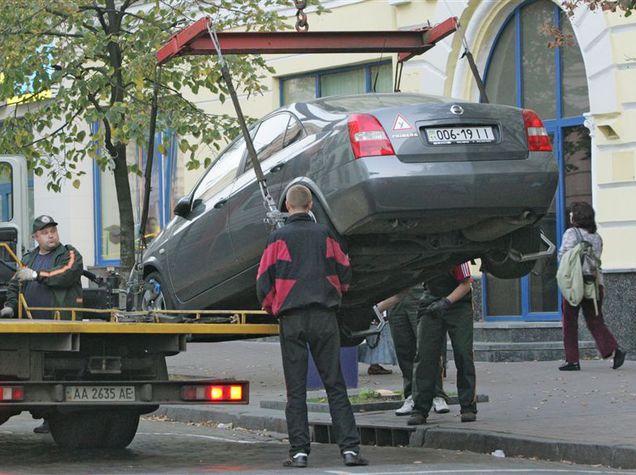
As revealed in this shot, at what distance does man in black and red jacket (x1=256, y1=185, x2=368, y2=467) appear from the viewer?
10.4 m

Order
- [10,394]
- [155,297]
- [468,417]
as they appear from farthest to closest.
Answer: [155,297], [468,417], [10,394]

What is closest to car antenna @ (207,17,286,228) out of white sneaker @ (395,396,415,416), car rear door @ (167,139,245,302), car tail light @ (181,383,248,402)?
car rear door @ (167,139,245,302)

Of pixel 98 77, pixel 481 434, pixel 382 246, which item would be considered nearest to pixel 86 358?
pixel 382 246

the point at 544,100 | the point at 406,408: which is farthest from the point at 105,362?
the point at 544,100

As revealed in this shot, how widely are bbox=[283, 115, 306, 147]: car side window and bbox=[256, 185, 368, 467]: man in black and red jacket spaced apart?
0.93 metres

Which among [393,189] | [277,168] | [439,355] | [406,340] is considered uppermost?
[277,168]

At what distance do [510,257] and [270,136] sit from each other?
199cm

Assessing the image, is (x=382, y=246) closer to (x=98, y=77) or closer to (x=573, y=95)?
(x=98, y=77)

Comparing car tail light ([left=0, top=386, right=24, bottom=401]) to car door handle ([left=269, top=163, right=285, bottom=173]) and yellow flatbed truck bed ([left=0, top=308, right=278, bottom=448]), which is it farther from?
car door handle ([left=269, top=163, right=285, bottom=173])

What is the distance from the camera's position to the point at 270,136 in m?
11.9

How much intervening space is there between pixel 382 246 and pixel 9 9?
354 inches

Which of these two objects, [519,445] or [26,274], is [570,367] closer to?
[519,445]

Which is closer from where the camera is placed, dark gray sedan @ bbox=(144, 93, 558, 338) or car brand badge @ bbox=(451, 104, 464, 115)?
dark gray sedan @ bbox=(144, 93, 558, 338)

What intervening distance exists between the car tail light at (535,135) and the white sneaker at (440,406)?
3145 mm
